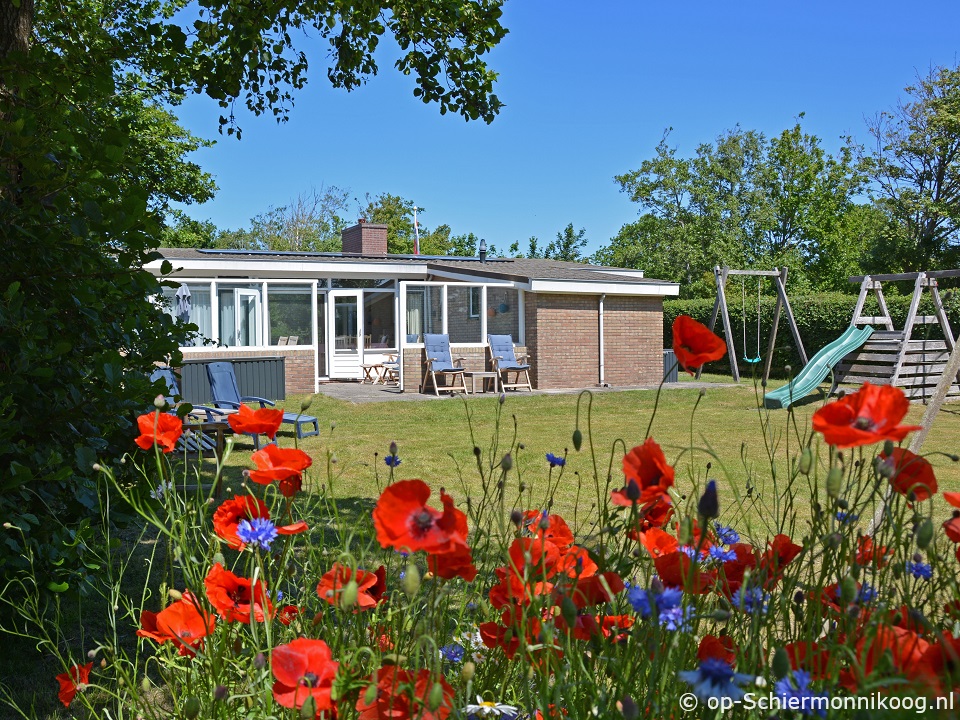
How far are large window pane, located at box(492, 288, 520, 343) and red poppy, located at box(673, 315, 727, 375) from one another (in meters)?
17.4

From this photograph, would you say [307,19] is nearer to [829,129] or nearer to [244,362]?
[244,362]

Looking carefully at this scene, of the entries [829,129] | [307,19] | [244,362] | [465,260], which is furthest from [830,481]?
[829,129]

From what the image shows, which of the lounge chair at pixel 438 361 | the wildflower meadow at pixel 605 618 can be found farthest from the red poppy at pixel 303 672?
the lounge chair at pixel 438 361

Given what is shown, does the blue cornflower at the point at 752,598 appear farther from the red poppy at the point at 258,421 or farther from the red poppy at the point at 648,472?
the red poppy at the point at 258,421

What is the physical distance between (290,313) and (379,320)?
3331 millimetres

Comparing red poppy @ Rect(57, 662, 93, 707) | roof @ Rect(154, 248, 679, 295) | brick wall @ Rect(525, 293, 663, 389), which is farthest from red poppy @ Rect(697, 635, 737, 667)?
brick wall @ Rect(525, 293, 663, 389)

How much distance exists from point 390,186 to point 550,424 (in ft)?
122

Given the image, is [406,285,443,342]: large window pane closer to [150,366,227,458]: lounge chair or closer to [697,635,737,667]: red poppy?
[150,366,227,458]: lounge chair

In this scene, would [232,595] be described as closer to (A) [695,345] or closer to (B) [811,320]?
(A) [695,345]

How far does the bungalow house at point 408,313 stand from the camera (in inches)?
683

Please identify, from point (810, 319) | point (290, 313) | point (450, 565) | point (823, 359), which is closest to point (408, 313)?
point (290, 313)

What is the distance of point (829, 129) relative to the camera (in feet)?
105

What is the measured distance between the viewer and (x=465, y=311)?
20.2 m

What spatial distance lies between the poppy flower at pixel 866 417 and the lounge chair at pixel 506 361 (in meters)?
15.7
